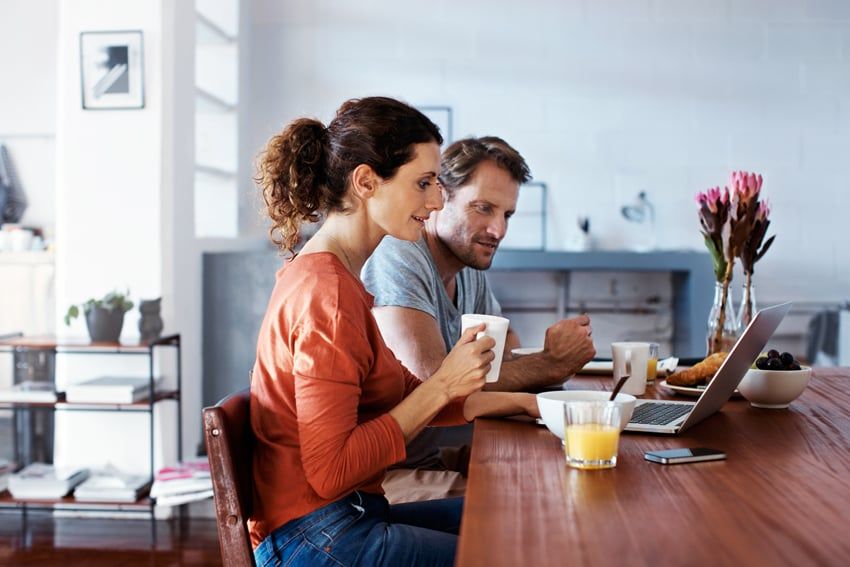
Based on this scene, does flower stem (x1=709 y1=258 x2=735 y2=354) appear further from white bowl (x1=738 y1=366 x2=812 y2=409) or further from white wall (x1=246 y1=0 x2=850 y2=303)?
white wall (x1=246 y1=0 x2=850 y2=303)

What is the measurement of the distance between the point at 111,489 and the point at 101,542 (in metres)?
0.17

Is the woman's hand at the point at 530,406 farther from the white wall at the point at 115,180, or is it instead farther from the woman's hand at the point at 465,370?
the white wall at the point at 115,180

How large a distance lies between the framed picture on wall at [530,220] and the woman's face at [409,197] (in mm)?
3386

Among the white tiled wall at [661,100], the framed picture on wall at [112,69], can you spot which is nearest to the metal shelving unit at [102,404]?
the framed picture on wall at [112,69]

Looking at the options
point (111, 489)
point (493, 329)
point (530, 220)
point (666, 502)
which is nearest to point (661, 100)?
point (530, 220)

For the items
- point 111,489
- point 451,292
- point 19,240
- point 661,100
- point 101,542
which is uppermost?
point 661,100

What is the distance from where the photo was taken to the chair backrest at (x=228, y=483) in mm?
1248

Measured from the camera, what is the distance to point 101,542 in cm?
319

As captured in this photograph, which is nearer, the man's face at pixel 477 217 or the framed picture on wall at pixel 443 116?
the man's face at pixel 477 217

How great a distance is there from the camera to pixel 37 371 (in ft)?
12.1

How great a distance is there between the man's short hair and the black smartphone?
1.18 m

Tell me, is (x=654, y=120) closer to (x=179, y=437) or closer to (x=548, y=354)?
(x=179, y=437)

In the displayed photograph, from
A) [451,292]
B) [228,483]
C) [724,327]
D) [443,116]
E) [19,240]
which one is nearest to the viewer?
[228,483]

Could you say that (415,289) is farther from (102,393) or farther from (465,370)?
(102,393)
